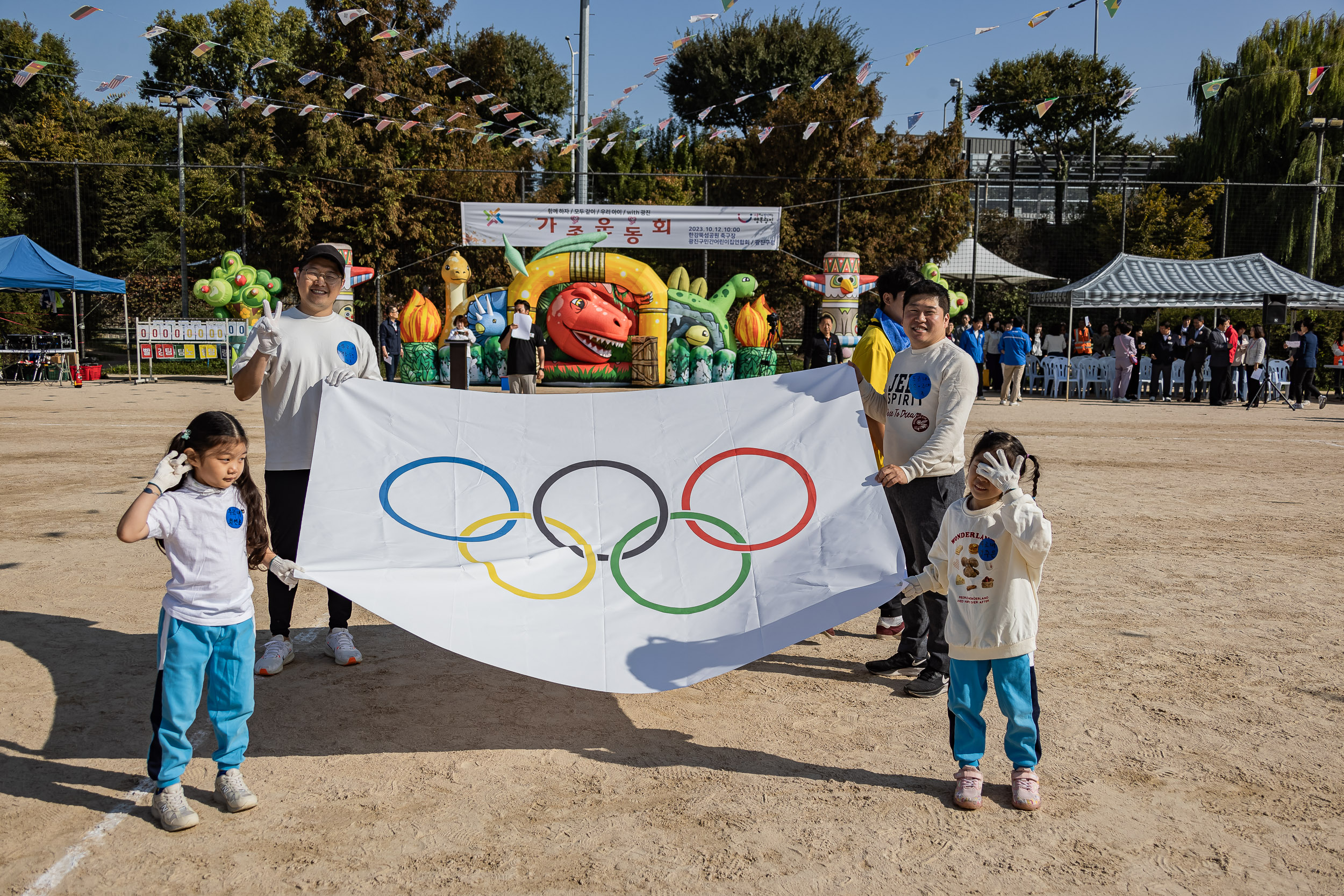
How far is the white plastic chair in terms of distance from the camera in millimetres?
22938

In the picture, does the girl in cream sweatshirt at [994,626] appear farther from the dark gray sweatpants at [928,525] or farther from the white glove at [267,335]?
the white glove at [267,335]

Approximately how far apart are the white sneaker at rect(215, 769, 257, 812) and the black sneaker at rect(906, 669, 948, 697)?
2.82m

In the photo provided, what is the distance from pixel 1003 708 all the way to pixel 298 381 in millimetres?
3379

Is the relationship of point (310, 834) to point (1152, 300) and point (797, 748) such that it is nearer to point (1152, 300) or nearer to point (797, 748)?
point (797, 748)

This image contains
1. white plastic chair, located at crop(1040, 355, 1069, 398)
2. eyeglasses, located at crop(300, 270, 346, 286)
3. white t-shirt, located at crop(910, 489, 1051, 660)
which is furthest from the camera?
white plastic chair, located at crop(1040, 355, 1069, 398)

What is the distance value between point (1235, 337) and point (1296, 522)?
14450mm

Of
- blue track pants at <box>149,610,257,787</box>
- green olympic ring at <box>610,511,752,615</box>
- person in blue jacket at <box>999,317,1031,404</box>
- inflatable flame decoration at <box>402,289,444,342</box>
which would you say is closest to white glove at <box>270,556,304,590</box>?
blue track pants at <box>149,610,257,787</box>

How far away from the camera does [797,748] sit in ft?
13.1

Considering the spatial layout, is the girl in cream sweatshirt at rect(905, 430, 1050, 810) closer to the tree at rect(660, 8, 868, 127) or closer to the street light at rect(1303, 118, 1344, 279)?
the street light at rect(1303, 118, 1344, 279)

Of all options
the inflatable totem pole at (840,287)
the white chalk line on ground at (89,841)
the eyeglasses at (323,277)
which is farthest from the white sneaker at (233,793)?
the inflatable totem pole at (840,287)

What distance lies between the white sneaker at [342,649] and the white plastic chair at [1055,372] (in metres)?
20.7

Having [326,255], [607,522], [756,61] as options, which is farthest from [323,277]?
[756,61]

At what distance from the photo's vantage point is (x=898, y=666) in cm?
490

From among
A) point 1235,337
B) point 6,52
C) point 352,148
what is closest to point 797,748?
point 1235,337
